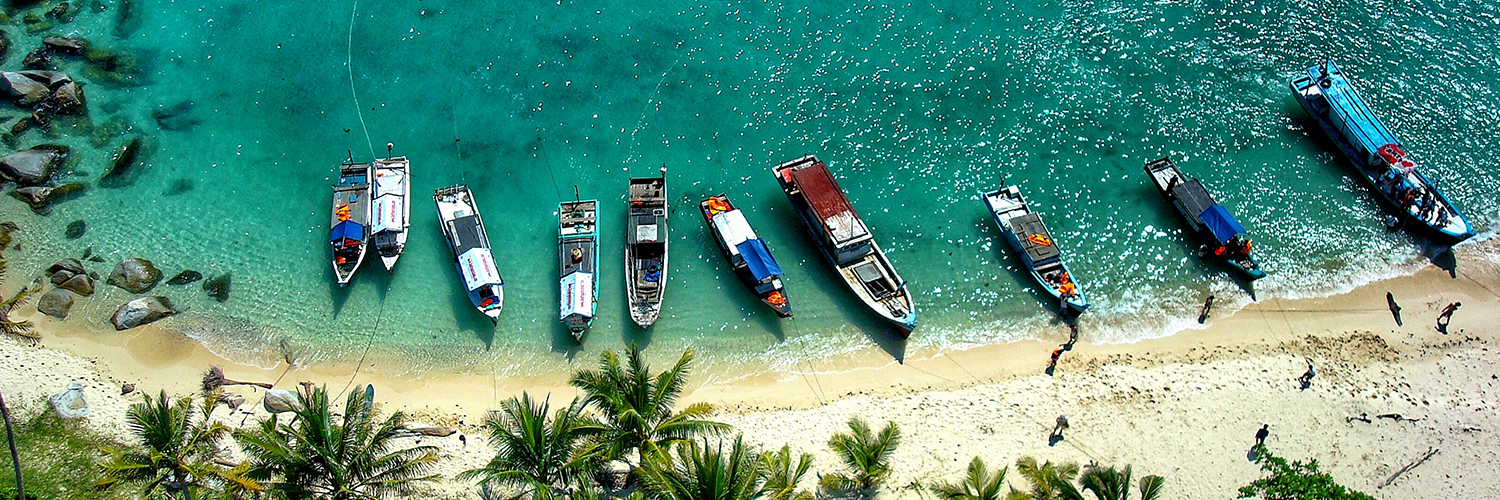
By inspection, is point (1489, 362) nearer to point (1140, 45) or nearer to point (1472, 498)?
point (1472, 498)

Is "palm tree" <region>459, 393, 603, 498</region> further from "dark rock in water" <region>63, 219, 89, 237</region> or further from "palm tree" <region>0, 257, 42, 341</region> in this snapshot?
"dark rock in water" <region>63, 219, 89, 237</region>

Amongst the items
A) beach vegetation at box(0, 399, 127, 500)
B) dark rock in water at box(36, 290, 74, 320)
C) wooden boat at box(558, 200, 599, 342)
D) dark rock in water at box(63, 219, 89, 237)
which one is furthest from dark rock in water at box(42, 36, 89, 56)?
wooden boat at box(558, 200, 599, 342)

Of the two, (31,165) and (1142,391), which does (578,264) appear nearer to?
(1142,391)

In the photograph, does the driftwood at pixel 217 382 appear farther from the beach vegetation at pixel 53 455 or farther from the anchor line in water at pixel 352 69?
the anchor line in water at pixel 352 69

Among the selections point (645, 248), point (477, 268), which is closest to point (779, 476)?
point (645, 248)

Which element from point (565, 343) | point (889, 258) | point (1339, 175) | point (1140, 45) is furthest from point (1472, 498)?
point (565, 343)
